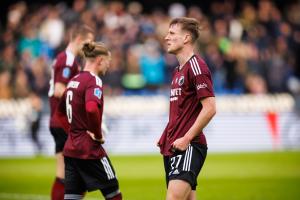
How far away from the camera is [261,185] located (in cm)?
1481

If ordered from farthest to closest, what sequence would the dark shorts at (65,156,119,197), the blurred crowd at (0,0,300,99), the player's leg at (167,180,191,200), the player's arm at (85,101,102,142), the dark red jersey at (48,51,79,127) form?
the blurred crowd at (0,0,300,99) < the dark red jersey at (48,51,79,127) < the dark shorts at (65,156,119,197) < the player's arm at (85,101,102,142) < the player's leg at (167,180,191,200)

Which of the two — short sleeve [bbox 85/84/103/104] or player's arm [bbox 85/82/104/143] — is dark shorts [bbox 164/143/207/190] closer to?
player's arm [bbox 85/82/104/143]

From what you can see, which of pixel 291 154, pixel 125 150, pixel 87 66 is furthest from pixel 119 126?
pixel 87 66

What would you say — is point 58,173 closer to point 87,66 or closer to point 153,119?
point 87,66

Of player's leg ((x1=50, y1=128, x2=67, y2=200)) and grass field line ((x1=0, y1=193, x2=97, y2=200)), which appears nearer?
player's leg ((x1=50, y1=128, x2=67, y2=200))

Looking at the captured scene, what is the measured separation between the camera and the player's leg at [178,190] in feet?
24.6

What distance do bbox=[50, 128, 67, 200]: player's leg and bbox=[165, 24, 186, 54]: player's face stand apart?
10.7ft

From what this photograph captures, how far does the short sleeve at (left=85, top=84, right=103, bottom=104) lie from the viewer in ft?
28.0

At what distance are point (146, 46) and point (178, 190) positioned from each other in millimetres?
17694

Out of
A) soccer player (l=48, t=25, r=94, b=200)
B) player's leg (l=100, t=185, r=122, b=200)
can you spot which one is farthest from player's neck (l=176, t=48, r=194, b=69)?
soccer player (l=48, t=25, r=94, b=200)

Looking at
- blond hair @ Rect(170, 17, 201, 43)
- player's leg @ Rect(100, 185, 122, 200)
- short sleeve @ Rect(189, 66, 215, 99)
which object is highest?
blond hair @ Rect(170, 17, 201, 43)

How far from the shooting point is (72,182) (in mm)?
8797

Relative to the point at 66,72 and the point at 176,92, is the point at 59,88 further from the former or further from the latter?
the point at 176,92

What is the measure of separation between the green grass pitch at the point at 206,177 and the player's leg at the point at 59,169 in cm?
243
